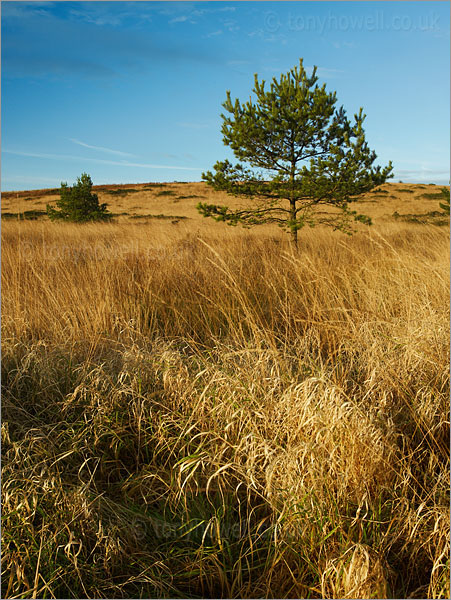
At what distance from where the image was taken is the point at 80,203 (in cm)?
1460

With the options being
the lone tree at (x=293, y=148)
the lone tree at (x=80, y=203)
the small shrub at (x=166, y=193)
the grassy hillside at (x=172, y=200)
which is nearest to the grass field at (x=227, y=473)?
the lone tree at (x=293, y=148)

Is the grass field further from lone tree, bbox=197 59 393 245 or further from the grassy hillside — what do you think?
the grassy hillside

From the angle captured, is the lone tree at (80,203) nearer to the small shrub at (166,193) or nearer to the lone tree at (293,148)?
the lone tree at (293,148)

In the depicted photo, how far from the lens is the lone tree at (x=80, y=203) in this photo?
1432 centimetres

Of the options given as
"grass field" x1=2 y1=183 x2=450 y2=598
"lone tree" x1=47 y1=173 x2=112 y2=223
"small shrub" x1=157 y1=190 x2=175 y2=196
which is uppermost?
"small shrub" x1=157 y1=190 x2=175 y2=196

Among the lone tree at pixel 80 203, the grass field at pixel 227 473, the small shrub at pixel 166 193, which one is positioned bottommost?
the grass field at pixel 227 473

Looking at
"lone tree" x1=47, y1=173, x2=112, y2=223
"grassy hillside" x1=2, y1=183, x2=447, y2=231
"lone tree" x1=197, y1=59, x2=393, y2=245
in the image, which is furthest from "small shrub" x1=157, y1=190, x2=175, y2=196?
"lone tree" x1=197, y1=59, x2=393, y2=245

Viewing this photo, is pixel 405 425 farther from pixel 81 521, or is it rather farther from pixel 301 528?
pixel 81 521

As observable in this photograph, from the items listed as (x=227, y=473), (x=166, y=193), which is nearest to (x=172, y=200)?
(x=166, y=193)

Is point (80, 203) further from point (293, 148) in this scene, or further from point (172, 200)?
point (172, 200)

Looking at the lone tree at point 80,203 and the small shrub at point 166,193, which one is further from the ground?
the small shrub at point 166,193

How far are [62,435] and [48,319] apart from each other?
1.95 metres

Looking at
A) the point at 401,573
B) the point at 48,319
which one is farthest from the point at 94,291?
the point at 401,573

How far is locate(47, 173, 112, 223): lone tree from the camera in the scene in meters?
14.3
